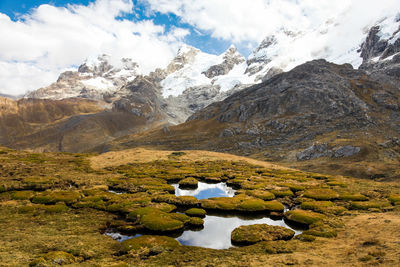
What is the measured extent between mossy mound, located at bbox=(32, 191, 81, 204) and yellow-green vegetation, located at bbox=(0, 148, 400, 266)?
6.0 inches

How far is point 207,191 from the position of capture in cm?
5400

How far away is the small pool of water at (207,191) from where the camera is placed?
5069 cm

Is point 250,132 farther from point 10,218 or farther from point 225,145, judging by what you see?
point 10,218

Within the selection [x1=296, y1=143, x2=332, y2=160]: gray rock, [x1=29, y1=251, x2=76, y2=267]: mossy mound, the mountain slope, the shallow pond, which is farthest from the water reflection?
[x1=296, y1=143, x2=332, y2=160]: gray rock

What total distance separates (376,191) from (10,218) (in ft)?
205

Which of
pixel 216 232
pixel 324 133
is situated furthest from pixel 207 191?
pixel 324 133

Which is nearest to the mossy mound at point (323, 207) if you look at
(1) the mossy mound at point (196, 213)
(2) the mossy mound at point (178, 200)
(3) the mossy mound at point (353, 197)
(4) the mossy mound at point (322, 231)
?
(3) the mossy mound at point (353, 197)

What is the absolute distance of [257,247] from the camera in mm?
27109

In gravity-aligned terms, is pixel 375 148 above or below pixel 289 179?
above

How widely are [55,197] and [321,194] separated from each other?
46.4 m

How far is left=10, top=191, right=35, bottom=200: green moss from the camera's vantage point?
41.9 metres

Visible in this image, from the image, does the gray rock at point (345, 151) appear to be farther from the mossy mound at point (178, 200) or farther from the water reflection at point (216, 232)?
the mossy mound at point (178, 200)

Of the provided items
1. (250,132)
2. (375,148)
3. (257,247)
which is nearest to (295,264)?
(257,247)

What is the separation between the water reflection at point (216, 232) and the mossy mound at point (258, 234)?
1236 millimetres
